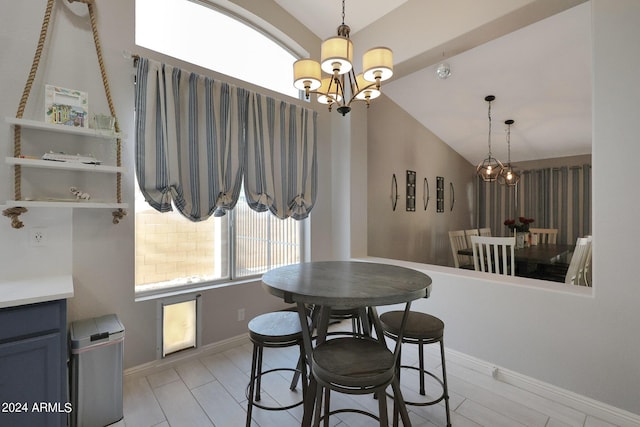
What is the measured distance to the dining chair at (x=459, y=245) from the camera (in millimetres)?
4285

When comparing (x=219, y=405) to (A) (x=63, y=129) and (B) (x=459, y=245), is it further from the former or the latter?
(B) (x=459, y=245)

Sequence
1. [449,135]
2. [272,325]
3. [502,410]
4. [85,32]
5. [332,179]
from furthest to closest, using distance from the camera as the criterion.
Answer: [449,135]
[332,179]
[85,32]
[502,410]
[272,325]

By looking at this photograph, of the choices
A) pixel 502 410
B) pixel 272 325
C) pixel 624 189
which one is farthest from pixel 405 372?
pixel 624 189

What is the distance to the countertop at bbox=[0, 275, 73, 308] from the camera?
1377mm

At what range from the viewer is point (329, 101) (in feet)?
6.98

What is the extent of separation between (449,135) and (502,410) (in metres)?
4.59

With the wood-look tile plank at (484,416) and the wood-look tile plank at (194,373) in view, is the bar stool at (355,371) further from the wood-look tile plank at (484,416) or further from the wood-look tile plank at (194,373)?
the wood-look tile plank at (194,373)

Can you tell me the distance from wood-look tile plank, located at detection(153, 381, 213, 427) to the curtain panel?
4.06 ft

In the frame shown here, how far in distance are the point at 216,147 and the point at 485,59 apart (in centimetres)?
319

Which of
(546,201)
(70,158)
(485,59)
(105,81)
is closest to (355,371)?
(70,158)

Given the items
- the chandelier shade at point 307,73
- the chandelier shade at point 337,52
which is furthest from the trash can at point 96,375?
the chandelier shade at point 337,52

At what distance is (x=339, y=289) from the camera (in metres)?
1.50

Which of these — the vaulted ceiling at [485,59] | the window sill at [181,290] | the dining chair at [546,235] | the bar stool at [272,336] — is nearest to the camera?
the bar stool at [272,336]

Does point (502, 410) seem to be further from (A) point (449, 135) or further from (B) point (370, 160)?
(A) point (449, 135)
